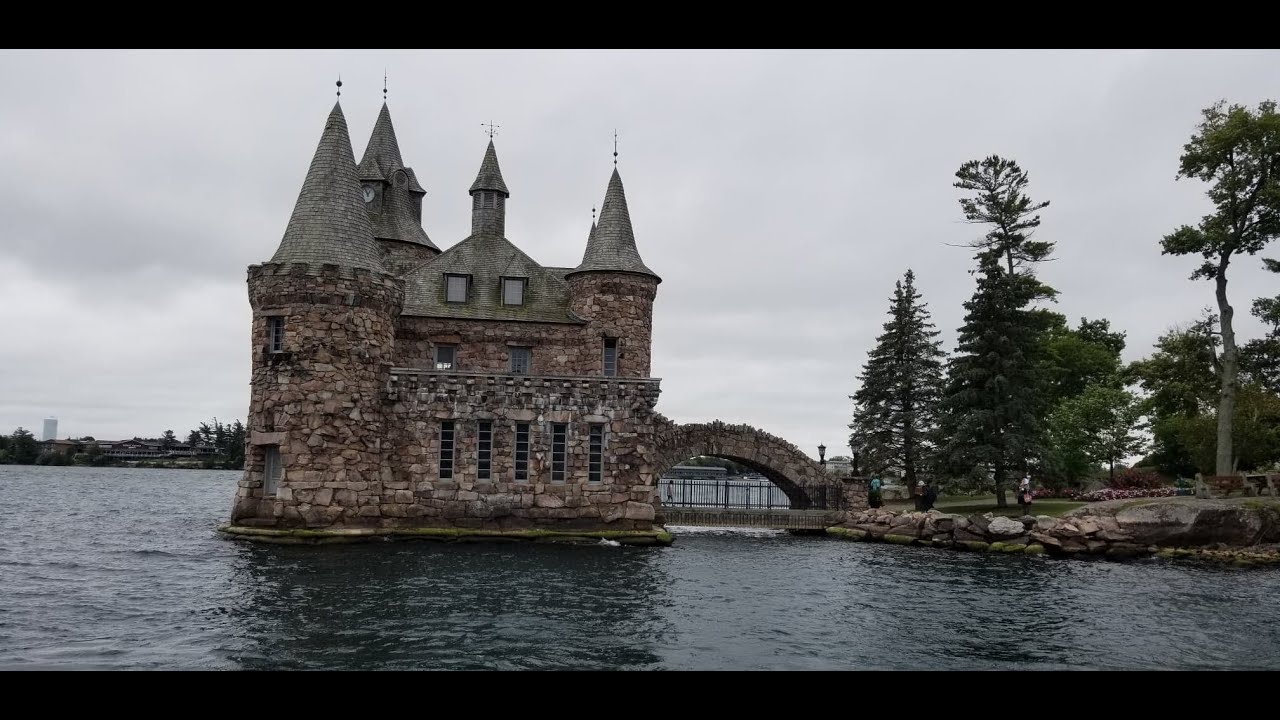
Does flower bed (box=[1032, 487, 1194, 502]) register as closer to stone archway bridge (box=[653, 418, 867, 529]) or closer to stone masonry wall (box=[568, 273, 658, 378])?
stone archway bridge (box=[653, 418, 867, 529])

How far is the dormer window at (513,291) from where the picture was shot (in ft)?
122

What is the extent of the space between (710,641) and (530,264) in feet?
85.6

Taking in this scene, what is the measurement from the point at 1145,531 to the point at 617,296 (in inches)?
798

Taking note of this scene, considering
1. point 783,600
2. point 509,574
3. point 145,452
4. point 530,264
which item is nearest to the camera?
point 783,600

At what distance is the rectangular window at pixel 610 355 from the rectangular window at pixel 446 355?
601 cm

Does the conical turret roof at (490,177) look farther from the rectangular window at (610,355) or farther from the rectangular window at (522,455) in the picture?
the rectangular window at (522,455)

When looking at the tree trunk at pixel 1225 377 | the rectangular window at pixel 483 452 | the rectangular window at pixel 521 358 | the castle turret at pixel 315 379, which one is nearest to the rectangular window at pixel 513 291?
the rectangular window at pixel 521 358

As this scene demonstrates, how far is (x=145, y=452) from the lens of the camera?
16788 cm

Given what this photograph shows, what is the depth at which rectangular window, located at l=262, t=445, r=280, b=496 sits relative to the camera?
29641mm

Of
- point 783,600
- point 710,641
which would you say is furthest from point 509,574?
point 710,641

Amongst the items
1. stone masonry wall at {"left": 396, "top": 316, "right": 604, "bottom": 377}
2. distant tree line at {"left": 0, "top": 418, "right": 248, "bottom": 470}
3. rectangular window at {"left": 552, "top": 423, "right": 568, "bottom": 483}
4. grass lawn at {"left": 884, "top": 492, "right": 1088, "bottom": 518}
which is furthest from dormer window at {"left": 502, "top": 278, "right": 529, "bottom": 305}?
distant tree line at {"left": 0, "top": 418, "right": 248, "bottom": 470}

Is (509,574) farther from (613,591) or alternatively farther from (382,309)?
(382,309)
